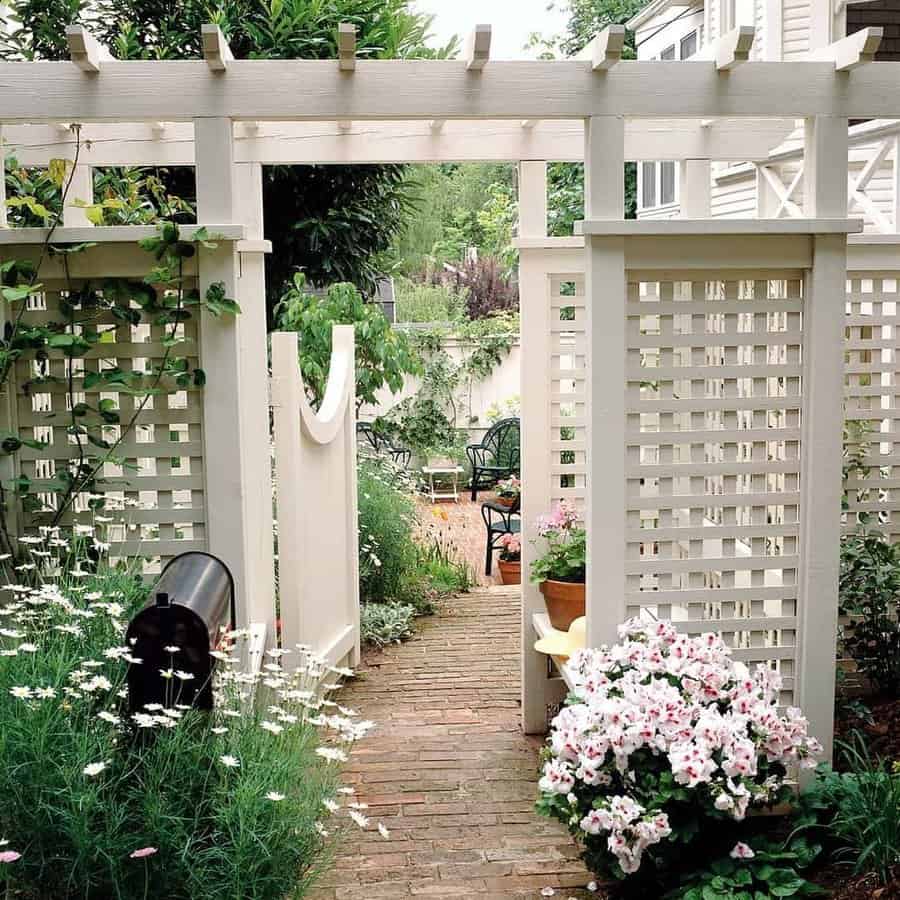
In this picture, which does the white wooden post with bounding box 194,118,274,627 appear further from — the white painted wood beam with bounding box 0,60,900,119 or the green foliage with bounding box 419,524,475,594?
the green foliage with bounding box 419,524,475,594

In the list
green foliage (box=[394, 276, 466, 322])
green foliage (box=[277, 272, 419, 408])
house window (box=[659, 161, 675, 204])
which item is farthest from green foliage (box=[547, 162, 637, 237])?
green foliage (box=[277, 272, 419, 408])

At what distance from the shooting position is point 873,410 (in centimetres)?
409

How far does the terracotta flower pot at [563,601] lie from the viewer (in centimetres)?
419

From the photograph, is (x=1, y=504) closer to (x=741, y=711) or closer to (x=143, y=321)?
(x=143, y=321)

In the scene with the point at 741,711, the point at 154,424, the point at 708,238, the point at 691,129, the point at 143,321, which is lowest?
the point at 741,711

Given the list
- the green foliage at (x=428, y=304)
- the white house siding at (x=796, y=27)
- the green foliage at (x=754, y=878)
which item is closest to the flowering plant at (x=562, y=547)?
the green foliage at (x=754, y=878)

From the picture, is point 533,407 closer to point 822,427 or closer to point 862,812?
point 822,427

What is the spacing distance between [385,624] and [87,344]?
3110 millimetres

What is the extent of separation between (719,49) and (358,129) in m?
1.65

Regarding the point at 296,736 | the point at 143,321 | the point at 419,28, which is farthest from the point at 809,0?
the point at 296,736

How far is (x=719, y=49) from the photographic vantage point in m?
3.18

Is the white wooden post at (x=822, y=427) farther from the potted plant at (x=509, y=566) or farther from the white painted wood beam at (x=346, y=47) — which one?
the potted plant at (x=509, y=566)

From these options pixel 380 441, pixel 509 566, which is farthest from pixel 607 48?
pixel 380 441

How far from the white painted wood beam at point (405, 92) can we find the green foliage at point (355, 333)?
376 centimetres
